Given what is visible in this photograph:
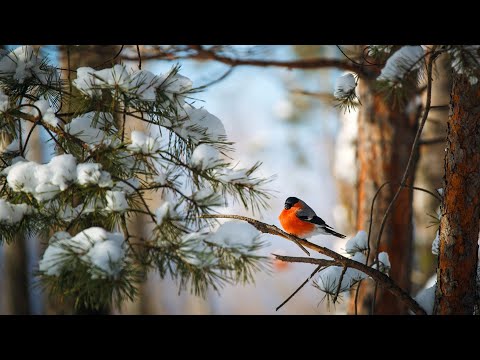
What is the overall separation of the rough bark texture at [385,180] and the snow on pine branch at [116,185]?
180 cm

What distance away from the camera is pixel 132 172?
1.52m

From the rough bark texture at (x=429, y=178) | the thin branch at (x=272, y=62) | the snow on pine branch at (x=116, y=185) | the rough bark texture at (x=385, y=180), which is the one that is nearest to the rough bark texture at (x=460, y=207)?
the snow on pine branch at (x=116, y=185)

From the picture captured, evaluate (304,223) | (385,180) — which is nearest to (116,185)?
(304,223)

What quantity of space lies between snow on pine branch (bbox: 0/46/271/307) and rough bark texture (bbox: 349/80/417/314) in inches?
71.0

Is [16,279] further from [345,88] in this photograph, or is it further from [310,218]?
[345,88]

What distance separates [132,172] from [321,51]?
4.63m

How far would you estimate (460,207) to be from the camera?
158 cm

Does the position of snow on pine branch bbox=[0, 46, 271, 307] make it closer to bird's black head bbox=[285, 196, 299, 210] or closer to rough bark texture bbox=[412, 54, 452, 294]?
bird's black head bbox=[285, 196, 299, 210]

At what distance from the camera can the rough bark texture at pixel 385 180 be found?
10.4 ft

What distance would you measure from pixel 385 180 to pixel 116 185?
2.19 meters

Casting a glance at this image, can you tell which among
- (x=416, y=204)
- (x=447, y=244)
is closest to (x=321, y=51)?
(x=416, y=204)

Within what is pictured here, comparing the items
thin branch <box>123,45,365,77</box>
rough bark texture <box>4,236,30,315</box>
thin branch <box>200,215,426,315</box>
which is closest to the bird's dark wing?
thin branch <box>200,215,426,315</box>

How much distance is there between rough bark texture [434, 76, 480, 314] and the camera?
61.6 inches
